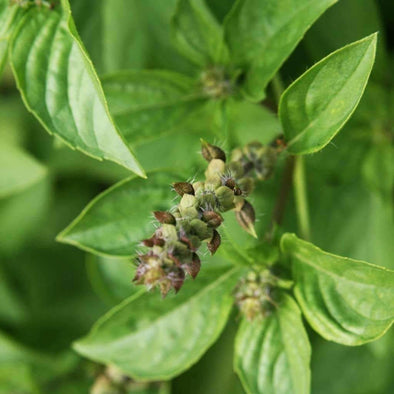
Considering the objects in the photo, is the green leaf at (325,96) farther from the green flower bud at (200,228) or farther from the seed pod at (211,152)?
the green flower bud at (200,228)

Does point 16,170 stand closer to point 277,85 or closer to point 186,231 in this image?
point 277,85

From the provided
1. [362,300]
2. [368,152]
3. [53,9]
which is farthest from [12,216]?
[362,300]

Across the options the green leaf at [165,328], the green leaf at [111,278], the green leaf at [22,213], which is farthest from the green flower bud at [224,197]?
the green leaf at [22,213]

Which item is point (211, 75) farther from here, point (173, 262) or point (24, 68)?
point (173, 262)

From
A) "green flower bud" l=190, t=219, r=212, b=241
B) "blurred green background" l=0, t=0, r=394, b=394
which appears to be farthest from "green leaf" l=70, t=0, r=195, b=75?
"green flower bud" l=190, t=219, r=212, b=241

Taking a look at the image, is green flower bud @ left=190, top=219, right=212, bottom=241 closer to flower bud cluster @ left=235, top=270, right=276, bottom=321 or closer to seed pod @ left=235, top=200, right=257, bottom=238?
seed pod @ left=235, top=200, right=257, bottom=238

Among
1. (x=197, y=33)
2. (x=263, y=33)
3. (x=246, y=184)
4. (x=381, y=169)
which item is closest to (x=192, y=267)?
(x=246, y=184)

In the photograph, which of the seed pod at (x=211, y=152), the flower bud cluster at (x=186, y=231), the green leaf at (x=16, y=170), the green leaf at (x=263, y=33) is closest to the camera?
the flower bud cluster at (x=186, y=231)
